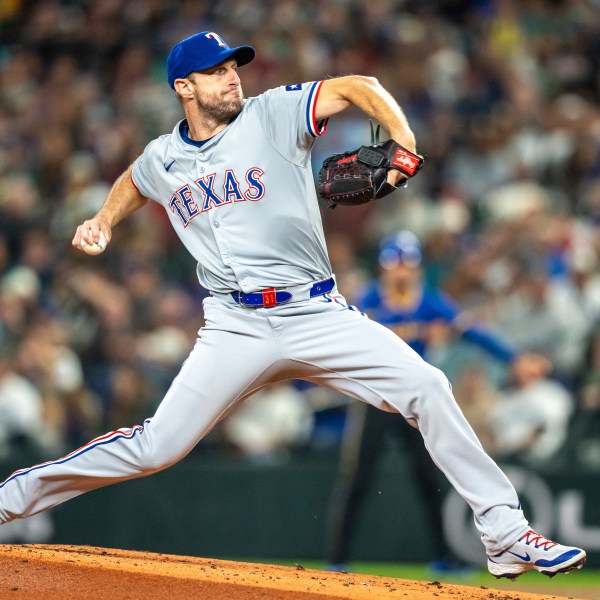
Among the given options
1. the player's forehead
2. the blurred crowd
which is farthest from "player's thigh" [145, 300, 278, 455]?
the blurred crowd

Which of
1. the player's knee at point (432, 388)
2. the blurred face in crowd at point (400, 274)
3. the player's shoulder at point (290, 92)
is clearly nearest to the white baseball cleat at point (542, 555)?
the player's knee at point (432, 388)

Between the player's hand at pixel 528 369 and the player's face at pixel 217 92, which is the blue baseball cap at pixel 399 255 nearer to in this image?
the player's hand at pixel 528 369

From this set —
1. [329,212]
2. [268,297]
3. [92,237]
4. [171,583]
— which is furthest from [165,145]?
[329,212]

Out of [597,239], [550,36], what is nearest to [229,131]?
[597,239]

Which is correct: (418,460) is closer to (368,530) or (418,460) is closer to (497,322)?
(368,530)

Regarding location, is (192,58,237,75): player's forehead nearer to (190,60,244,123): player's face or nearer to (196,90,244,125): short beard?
(190,60,244,123): player's face

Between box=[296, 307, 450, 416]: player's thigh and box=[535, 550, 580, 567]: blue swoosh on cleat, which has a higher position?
box=[296, 307, 450, 416]: player's thigh
